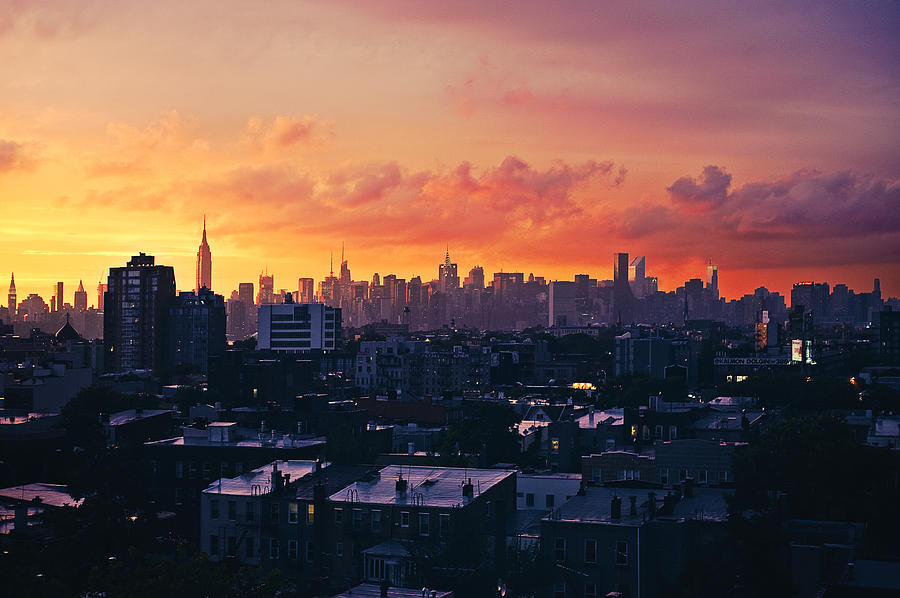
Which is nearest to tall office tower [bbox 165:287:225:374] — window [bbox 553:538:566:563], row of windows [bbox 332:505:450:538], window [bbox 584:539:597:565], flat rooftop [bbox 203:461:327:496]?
flat rooftop [bbox 203:461:327:496]

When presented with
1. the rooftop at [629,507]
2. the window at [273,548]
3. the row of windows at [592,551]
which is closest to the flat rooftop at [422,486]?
the window at [273,548]

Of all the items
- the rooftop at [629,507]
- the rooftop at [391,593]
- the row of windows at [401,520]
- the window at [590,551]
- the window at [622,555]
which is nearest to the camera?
the rooftop at [391,593]

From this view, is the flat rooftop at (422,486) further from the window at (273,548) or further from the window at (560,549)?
the window at (560,549)

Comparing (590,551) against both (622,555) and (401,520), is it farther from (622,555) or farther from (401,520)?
(401,520)

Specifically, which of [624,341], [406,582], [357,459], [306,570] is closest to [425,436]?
[357,459]

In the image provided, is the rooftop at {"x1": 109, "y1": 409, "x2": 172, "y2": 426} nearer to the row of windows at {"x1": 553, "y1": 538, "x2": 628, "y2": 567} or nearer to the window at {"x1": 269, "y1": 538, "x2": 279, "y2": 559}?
the window at {"x1": 269, "y1": 538, "x2": 279, "y2": 559}

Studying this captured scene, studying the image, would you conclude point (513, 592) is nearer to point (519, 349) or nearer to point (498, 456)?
point (498, 456)
